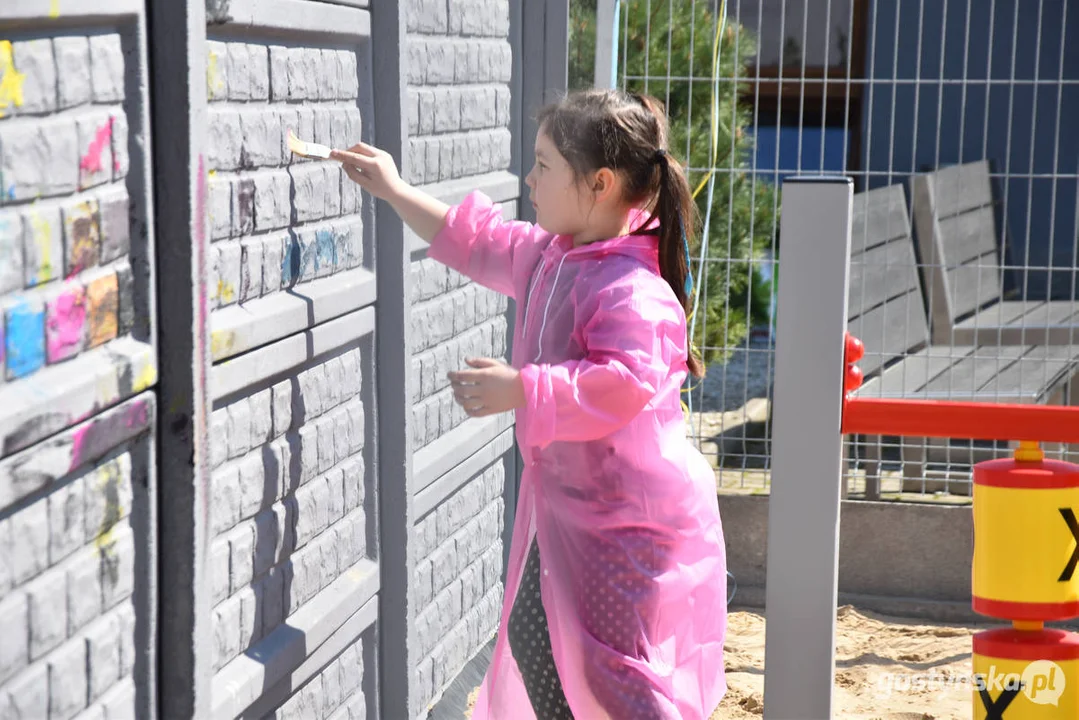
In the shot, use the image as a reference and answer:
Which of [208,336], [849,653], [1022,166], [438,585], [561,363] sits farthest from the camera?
[1022,166]

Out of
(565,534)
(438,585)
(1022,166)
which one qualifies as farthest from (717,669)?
(1022,166)

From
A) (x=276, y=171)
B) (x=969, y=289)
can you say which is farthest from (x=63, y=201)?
(x=969, y=289)

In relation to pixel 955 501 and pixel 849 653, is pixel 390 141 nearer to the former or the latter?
pixel 849 653

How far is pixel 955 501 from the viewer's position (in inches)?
183

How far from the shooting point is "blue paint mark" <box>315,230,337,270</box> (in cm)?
242

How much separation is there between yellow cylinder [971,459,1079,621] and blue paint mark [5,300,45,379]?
1.63 meters

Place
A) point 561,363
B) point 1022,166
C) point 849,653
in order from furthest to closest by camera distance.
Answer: point 1022,166, point 849,653, point 561,363

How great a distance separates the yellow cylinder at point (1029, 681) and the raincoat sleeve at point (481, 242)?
1090mm

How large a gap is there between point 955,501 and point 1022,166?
2.64 metres

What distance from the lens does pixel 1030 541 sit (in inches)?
95.2

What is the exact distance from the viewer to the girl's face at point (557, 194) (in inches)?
95.1

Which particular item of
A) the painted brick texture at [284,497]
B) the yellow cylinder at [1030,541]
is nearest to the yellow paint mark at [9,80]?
the painted brick texture at [284,497]

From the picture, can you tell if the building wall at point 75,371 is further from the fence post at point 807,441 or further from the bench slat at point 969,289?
the bench slat at point 969,289

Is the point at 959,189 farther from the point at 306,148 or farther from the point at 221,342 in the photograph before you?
the point at 221,342
